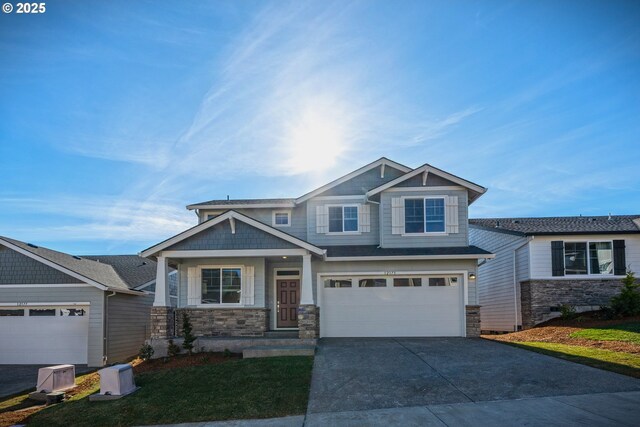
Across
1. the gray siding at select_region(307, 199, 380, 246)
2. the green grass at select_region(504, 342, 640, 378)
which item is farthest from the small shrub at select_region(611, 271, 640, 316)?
the gray siding at select_region(307, 199, 380, 246)

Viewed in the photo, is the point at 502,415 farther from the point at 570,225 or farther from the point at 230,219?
the point at 570,225

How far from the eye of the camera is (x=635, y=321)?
15508 mm

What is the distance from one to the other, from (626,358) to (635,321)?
5.41 m

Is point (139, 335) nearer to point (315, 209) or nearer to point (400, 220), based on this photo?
point (315, 209)

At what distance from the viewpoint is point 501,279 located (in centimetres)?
2189

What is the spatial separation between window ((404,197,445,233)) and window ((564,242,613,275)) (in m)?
5.77

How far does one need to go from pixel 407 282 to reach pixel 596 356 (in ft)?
20.5

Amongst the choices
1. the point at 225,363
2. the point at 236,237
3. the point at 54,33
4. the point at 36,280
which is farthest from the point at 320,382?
the point at 36,280

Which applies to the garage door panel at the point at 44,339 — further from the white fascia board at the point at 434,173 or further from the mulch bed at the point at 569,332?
the mulch bed at the point at 569,332

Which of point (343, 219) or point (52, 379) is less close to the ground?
point (343, 219)

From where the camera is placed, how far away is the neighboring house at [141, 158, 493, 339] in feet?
49.1

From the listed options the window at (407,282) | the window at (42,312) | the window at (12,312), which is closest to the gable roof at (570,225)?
the window at (407,282)

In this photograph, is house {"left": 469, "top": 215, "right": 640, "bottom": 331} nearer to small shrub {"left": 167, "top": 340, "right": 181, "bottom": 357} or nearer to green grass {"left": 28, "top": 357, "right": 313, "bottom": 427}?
green grass {"left": 28, "top": 357, "right": 313, "bottom": 427}

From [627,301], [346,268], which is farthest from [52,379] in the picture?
[627,301]
